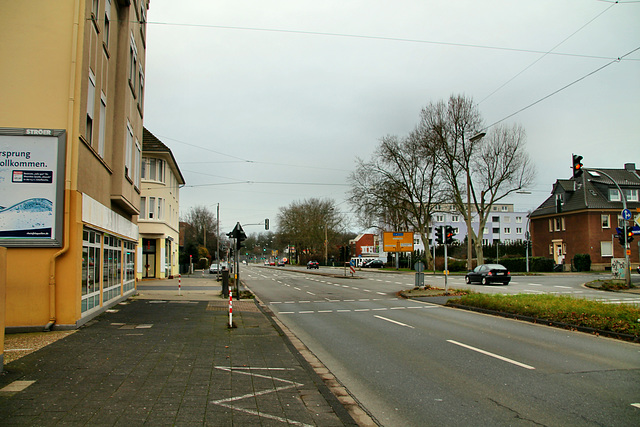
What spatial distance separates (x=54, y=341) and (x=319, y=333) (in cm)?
585

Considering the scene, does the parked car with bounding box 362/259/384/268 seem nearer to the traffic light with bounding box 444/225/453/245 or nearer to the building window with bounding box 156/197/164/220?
the building window with bounding box 156/197/164/220

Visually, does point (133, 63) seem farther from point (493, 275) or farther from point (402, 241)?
point (402, 241)

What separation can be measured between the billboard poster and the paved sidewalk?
2.43 metres

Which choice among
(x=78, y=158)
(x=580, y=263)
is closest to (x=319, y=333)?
(x=78, y=158)

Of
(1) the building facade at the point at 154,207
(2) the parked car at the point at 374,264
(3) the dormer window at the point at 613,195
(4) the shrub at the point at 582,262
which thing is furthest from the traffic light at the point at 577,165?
(2) the parked car at the point at 374,264

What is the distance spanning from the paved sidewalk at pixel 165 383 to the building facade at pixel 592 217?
49.2m

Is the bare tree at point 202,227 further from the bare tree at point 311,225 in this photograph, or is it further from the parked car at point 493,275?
the parked car at point 493,275

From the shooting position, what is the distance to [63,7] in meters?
11.4

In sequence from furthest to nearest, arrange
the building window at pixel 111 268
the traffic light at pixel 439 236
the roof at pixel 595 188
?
the roof at pixel 595 188 → the traffic light at pixel 439 236 → the building window at pixel 111 268

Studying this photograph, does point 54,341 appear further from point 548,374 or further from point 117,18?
point 117,18

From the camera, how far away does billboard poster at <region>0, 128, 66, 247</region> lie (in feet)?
34.5

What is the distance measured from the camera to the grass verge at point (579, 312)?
11.1 meters

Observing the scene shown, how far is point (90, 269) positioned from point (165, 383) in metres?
7.70

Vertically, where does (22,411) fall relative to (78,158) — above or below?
below
